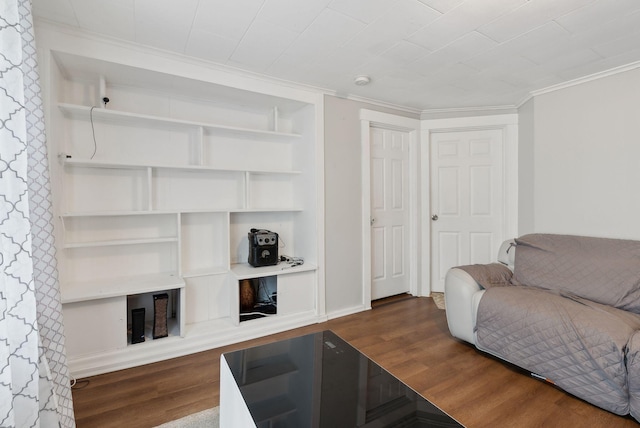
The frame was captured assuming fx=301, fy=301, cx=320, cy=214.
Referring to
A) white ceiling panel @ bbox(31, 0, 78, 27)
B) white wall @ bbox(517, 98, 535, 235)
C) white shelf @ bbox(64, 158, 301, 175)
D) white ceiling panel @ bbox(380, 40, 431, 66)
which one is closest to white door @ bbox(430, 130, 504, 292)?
white wall @ bbox(517, 98, 535, 235)

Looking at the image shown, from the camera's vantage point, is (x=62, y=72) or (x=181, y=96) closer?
(x=62, y=72)

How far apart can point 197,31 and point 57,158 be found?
1.27m

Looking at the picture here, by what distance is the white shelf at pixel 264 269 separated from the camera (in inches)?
103

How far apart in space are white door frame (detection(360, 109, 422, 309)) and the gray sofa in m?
0.96

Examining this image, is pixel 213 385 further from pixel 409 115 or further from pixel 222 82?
pixel 409 115

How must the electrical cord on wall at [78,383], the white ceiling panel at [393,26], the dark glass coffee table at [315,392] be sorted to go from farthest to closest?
the electrical cord on wall at [78,383] < the white ceiling panel at [393,26] < the dark glass coffee table at [315,392]

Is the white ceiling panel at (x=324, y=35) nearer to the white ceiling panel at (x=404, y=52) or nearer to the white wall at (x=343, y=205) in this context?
the white ceiling panel at (x=404, y=52)

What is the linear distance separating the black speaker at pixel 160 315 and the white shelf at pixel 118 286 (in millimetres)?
107

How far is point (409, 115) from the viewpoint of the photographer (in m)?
3.59

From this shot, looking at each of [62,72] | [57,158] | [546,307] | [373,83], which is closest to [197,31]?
[62,72]

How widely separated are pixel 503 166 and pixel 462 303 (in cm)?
198

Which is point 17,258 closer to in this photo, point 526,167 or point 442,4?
point 442,4

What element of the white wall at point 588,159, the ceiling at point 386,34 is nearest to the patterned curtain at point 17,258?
the ceiling at point 386,34

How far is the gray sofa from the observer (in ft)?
5.29
